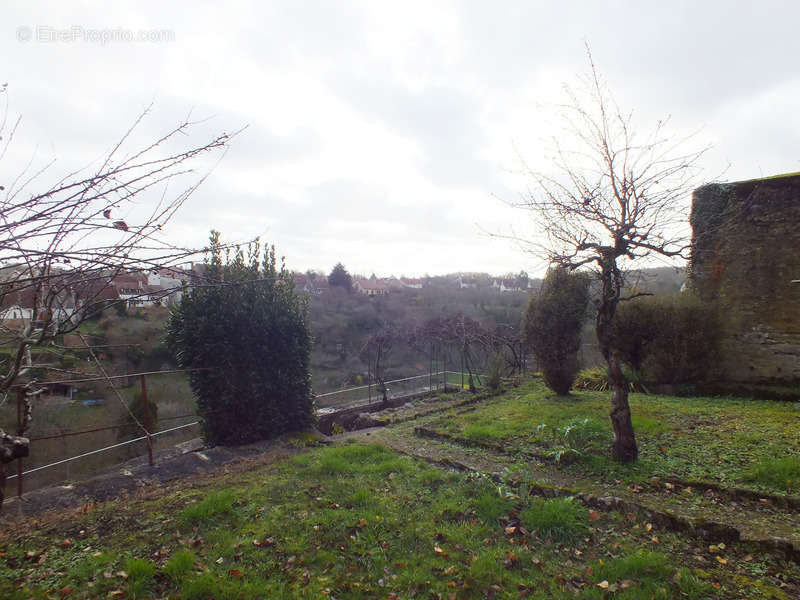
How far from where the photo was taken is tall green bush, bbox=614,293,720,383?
27.9 ft

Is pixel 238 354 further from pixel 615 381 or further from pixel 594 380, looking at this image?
pixel 594 380

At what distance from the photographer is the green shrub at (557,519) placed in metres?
3.31

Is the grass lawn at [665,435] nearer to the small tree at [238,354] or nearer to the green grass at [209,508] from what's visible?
the small tree at [238,354]

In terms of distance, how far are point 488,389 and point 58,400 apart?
34.5ft

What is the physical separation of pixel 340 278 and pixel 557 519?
26027 millimetres

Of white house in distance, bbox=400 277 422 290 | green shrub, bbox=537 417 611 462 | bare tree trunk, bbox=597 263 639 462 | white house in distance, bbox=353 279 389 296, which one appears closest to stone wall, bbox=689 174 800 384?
bare tree trunk, bbox=597 263 639 462

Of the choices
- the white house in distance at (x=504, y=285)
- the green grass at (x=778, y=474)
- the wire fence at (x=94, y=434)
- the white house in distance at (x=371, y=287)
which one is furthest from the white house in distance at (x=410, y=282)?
the green grass at (x=778, y=474)

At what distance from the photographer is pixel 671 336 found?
8.62 meters

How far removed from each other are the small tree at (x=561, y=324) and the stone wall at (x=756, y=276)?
8.31 feet

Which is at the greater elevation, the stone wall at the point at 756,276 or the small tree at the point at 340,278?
the small tree at the point at 340,278

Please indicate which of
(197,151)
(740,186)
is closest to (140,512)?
(197,151)

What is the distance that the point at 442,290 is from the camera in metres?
30.6

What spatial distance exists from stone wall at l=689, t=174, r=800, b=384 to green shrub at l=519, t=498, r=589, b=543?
6877 mm

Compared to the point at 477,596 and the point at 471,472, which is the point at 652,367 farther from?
the point at 477,596
